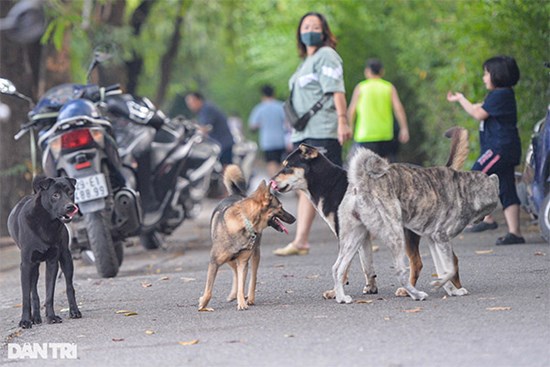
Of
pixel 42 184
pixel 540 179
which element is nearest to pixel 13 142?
pixel 540 179

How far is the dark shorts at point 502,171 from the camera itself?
1131cm

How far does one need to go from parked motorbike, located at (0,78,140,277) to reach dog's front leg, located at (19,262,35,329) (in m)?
2.16

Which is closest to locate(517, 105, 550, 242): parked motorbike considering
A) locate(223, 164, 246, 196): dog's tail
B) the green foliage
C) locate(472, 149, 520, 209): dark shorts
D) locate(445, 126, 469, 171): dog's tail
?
locate(472, 149, 520, 209): dark shorts

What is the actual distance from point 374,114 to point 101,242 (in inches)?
218

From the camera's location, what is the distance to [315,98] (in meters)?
11.4

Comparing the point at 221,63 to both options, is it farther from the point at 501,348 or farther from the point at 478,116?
the point at 501,348

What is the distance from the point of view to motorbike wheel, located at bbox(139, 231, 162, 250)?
45.8 ft

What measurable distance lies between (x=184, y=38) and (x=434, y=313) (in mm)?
19548

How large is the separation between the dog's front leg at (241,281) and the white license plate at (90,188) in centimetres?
251

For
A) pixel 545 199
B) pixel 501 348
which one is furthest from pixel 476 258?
pixel 501 348

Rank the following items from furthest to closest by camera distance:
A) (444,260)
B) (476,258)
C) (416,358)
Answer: (476,258) → (444,260) → (416,358)

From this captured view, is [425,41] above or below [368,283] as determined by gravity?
above

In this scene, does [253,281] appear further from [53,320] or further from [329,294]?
[53,320]

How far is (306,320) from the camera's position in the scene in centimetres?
758
